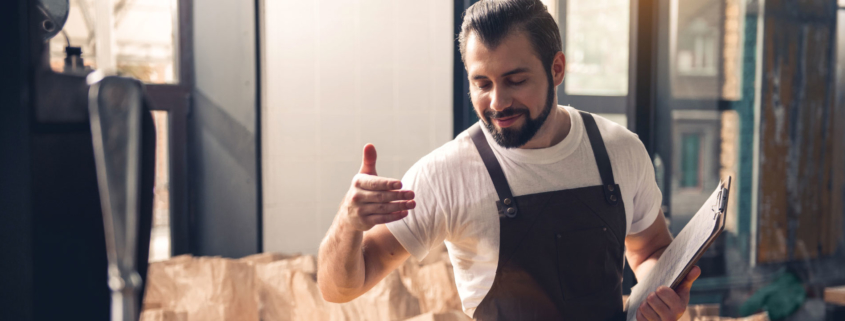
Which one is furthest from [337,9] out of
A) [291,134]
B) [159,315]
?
[159,315]

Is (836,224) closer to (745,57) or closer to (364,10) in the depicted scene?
(745,57)

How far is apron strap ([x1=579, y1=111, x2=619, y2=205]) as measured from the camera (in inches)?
52.6

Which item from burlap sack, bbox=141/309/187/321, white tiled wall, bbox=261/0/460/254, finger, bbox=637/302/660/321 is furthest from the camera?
white tiled wall, bbox=261/0/460/254

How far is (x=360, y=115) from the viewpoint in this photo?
272 cm

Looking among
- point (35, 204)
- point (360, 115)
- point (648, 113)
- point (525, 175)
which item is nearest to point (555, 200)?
point (525, 175)

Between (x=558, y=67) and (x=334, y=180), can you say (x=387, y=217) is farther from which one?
(x=334, y=180)

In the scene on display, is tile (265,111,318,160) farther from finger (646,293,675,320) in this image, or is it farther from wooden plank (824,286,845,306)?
wooden plank (824,286,845,306)

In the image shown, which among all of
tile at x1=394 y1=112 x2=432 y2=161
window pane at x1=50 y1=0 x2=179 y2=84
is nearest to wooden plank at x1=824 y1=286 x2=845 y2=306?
tile at x1=394 y1=112 x2=432 y2=161

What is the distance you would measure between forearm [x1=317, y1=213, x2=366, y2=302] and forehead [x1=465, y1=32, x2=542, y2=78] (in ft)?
1.41

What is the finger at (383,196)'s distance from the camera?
2.89ft

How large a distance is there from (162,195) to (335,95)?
901 mm

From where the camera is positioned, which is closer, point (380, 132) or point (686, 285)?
point (686, 285)

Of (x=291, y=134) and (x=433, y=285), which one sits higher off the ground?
(x=291, y=134)

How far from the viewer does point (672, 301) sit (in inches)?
44.1
